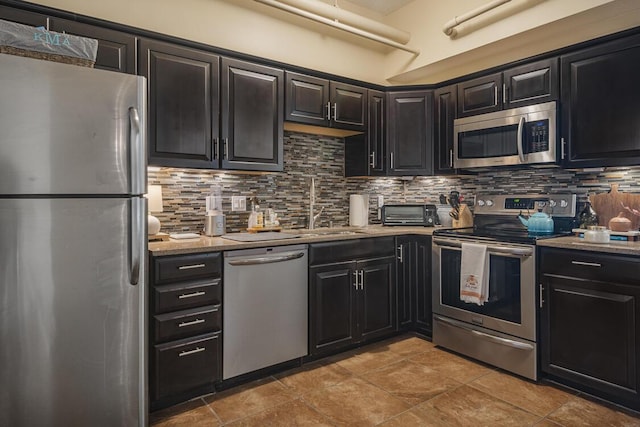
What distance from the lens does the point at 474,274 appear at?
2910 millimetres

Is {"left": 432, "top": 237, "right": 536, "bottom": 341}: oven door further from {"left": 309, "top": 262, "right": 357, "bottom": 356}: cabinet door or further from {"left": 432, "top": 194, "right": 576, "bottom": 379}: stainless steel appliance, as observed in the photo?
{"left": 309, "top": 262, "right": 357, "bottom": 356}: cabinet door

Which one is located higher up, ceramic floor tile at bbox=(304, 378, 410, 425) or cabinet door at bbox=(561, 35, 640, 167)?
cabinet door at bbox=(561, 35, 640, 167)

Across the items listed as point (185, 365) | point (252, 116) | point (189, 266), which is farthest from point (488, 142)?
point (185, 365)

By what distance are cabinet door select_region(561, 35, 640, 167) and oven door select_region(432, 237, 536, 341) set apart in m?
0.82

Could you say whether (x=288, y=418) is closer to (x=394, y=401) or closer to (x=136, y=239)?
(x=394, y=401)

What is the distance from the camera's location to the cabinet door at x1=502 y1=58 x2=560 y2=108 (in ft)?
9.45

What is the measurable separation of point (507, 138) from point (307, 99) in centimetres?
166

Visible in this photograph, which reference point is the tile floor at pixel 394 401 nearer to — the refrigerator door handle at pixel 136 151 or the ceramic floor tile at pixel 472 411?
the ceramic floor tile at pixel 472 411

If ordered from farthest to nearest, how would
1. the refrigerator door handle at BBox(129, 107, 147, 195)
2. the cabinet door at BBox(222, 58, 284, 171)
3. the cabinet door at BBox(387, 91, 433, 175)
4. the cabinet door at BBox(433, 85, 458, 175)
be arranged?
the cabinet door at BBox(387, 91, 433, 175) → the cabinet door at BBox(433, 85, 458, 175) → the cabinet door at BBox(222, 58, 284, 171) → the refrigerator door handle at BBox(129, 107, 147, 195)

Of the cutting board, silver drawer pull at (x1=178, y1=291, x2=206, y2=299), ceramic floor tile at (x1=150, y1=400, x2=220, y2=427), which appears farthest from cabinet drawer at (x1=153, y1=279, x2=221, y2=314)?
the cutting board

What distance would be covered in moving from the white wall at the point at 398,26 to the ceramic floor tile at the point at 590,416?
8.33 feet

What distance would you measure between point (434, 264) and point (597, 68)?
1831 millimetres

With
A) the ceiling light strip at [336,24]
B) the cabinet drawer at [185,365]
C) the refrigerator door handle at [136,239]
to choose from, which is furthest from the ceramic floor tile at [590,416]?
the ceiling light strip at [336,24]

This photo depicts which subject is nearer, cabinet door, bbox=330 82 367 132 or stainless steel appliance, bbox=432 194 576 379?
stainless steel appliance, bbox=432 194 576 379
